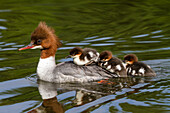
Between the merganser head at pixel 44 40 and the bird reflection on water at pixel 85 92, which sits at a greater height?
the merganser head at pixel 44 40

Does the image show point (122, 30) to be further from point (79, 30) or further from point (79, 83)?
point (79, 83)

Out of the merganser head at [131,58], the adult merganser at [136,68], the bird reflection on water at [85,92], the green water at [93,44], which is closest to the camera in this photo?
the bird reflection on water at [85,92]

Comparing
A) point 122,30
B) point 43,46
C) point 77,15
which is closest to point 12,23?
point 77,15

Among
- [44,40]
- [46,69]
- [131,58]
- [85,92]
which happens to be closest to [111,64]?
[131,58]

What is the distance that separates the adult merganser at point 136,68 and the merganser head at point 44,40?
5.97ft

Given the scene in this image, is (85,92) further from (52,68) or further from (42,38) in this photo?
(42,38)

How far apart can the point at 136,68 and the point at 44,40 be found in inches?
90.9

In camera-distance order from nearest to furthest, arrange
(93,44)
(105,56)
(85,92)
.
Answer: (85,92)
(105,56)
(93,44)

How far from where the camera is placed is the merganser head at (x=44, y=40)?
842 centimetres

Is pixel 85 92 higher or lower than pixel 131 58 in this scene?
lower

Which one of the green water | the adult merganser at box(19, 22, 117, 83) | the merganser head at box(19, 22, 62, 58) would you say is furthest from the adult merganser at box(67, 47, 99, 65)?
the green water

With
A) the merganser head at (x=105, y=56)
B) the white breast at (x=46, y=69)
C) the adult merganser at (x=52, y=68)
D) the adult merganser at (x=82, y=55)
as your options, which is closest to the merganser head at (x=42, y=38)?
the adult merganser at (x=52, y=68)

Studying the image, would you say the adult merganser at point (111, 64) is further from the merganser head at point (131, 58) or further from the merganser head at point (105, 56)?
the merganser head at point (131, 58)

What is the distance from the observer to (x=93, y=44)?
447 inches
